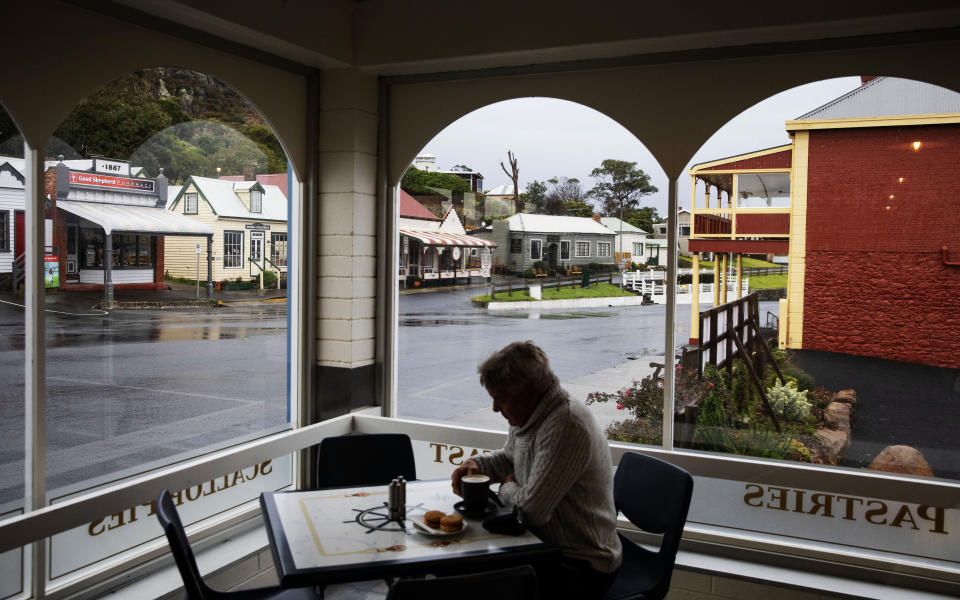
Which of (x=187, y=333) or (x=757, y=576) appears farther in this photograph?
(x=187, y=333)

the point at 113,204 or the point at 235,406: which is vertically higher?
the point at 113,204

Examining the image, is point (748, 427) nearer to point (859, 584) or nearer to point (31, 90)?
point (859, 584)

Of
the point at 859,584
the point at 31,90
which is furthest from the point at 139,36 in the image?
the point at 859,584

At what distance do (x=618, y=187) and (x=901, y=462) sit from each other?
87.7 inches

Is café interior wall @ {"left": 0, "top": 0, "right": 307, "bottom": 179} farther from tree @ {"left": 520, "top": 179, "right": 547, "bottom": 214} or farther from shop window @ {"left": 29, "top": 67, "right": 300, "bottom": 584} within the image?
tree @ {"left": 520, "top": 179, "right": 547, "bottom": 214}

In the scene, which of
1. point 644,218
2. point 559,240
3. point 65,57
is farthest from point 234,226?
point 644,218

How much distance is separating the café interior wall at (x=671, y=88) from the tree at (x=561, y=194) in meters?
0.53

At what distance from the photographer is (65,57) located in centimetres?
350

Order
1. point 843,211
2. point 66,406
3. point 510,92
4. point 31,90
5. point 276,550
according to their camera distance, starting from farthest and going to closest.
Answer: point 510,92 < point 843,211 < point 66,406 < point 31,90 < point 276,550

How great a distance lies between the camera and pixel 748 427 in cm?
425

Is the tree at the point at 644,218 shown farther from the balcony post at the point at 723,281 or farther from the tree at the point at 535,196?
the tree at the point at 535,196

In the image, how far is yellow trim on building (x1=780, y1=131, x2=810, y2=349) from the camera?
4207mm

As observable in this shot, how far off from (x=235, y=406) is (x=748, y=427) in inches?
120

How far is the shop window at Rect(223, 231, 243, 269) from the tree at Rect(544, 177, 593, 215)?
78.7 inches
